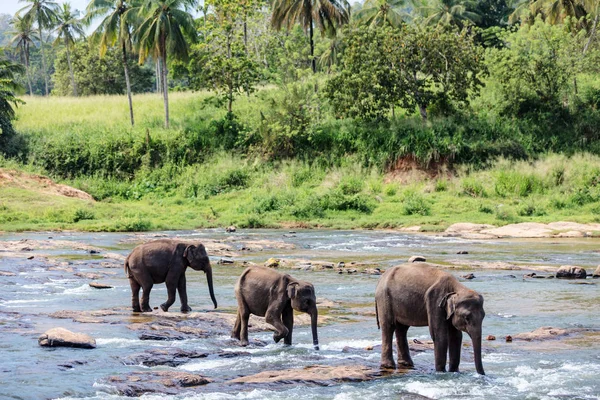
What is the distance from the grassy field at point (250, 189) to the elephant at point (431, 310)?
23728 millimetres

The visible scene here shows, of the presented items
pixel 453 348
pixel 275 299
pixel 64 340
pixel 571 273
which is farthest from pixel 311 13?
pixel 453 348

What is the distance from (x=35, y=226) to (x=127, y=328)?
23.2m

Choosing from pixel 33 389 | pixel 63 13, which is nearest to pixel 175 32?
pixel 63 13

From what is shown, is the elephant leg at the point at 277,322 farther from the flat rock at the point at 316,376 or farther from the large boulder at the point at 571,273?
the large boulder at the point at 571,273

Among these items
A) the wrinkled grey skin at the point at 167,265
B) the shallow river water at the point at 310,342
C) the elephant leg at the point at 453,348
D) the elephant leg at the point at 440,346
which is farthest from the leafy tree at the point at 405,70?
the elephant leg at the point at 440,346

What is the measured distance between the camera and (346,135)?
1855 inches

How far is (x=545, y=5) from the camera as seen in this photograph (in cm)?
5856

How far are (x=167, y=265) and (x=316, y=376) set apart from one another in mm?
5232

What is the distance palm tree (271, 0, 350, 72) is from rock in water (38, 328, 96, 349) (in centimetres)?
4112

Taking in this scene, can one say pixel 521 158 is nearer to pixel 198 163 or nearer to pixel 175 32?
pixel 198 163

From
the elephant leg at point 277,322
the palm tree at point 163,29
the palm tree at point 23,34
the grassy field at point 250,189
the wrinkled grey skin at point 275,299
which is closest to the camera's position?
the wrinkled grey skin at point 275,299

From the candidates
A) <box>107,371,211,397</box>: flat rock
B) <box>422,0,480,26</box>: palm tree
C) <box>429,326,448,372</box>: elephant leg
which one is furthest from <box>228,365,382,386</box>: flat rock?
<box>422,0,480,26</box>: palm tree

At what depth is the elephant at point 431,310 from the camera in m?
9.78

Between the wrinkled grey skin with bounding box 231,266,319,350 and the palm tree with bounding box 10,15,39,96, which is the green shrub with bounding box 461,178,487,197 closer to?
the wrinkled grey skin with bounding box 231,266,319,350
